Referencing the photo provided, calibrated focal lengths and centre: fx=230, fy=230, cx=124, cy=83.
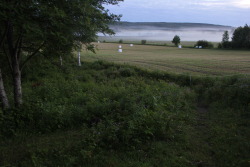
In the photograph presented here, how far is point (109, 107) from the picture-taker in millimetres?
7746

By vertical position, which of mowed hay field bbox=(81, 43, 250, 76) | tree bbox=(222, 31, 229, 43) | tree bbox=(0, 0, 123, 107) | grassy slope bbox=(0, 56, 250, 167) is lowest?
grassy slope bbox=(0, 56, 250, 167)

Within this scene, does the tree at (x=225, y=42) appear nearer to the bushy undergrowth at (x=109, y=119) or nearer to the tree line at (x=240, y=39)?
the tree line at (x=240, y=39)

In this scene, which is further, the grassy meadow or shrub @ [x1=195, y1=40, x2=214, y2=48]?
shrub @ [x1=195, y1=40, x2=214, y2=48]

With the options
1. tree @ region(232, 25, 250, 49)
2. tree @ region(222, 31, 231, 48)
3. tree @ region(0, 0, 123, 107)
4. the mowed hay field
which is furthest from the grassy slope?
tree @ region(222, 31, 231, 48)

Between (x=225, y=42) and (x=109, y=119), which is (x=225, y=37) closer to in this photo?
(x=225, y=42)

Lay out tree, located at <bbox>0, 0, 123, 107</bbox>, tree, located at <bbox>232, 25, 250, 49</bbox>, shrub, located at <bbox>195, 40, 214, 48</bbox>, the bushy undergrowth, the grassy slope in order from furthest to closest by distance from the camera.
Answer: shrub, located at <bbox>195, 40, 214, 48</bbox> < tree, located at <bbox>232, 25, 250, 49</bbox> < tree, located at <bbox>0, 0, 123, 107</bbox> < the bushy undergrowth < the grassy slope

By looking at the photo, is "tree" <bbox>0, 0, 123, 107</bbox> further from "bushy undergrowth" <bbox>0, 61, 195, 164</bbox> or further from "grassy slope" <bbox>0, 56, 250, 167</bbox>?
"grassy slope" <bbox>0, 56, 250, 167</bbox>

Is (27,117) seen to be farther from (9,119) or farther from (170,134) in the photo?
(170,134)

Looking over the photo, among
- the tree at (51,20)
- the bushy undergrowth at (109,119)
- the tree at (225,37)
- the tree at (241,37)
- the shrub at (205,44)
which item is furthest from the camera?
Result: the shrub at (205,44)

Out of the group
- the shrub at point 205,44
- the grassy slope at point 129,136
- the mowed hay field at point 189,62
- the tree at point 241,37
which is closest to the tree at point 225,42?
the tree at point 241,37

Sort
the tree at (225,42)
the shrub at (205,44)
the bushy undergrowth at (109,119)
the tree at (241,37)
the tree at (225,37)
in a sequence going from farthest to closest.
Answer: the shrub at (205,44) → the tree at (225,37) → the tree at (225,42) → the tree at (241,37) → the bushy undergrowth at (109,119)

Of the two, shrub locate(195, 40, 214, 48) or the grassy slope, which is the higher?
shrub locate(195, 40, 214, 48)

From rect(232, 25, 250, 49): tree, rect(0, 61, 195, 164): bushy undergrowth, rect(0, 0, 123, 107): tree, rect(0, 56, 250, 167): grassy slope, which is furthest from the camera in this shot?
rect(232, 25, 250, 49): tree

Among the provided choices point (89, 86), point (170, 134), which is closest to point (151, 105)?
point (170, 134)
